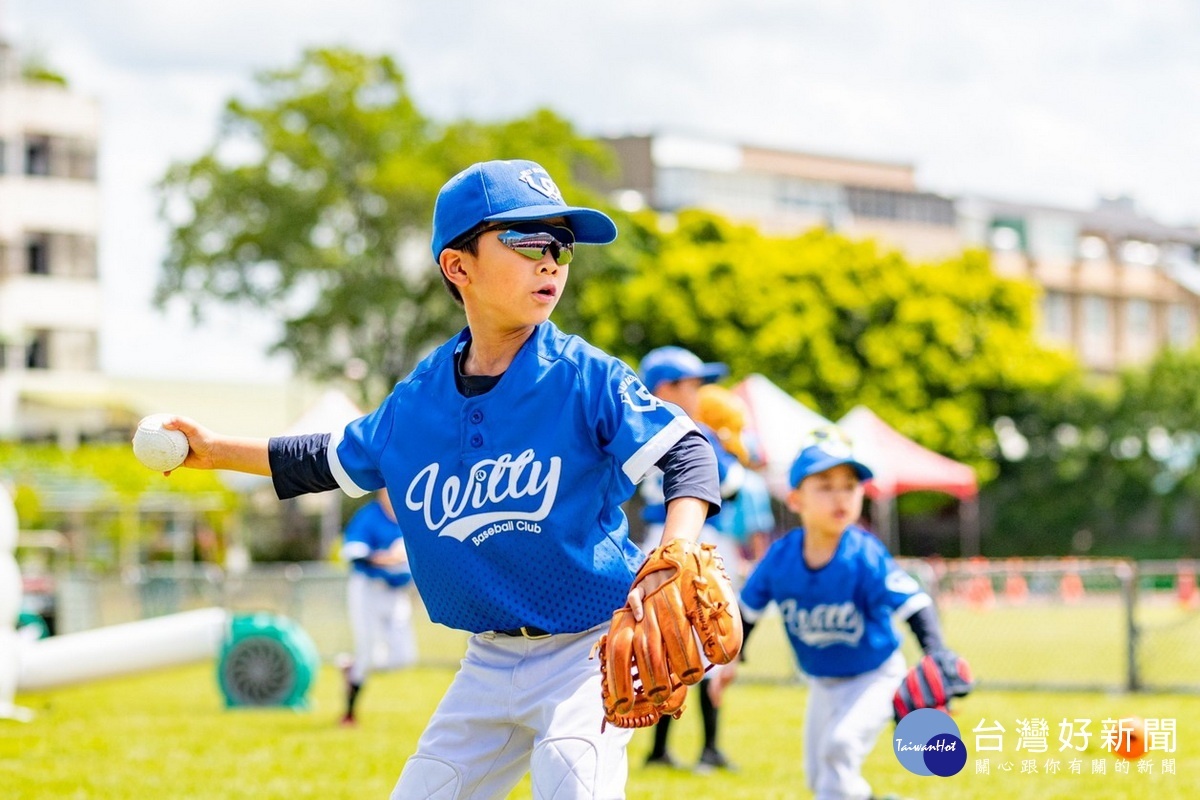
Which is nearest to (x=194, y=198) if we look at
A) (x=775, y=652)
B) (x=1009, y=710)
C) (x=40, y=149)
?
(x=40, y=149)

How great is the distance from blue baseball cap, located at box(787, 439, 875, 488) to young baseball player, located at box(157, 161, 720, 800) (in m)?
2.60

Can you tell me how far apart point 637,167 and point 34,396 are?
24193mm

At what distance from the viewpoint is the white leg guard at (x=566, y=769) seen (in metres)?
3.89

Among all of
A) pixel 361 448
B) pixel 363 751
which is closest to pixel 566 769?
pixel 361 448

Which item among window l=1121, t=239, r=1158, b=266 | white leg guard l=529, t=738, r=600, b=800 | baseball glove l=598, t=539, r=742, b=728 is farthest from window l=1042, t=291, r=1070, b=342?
baseball glove l=598, t=539, r=742, b=728

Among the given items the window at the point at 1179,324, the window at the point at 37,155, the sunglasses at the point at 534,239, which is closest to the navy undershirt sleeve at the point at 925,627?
the sunglasses at the point at 534,239

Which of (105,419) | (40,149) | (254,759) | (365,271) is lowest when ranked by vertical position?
(254,759)

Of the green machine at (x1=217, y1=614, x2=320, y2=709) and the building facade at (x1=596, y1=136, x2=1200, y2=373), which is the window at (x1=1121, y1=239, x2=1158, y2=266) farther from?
the green machine at (x1=217, y1=614, x2=320, y2=709)

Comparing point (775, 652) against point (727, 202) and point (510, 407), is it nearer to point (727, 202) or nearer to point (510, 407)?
point (510, 407)

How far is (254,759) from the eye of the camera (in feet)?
31.0

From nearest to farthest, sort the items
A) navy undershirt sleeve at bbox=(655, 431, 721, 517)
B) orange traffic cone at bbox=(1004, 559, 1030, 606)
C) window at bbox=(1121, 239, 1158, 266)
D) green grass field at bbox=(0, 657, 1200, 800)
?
→ navy undershirt sleeve at bbox=(655, 431, 721, 517) → green grass field at bbox=(0, 657, 1200, 800) → orange traffic cone at bbox=(1004, 559, 1030, 606) → window at bbox=(1121, 239, 1158, 266)

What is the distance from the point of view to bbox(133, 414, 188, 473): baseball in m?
4.26

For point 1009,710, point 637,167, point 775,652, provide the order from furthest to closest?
1. point 637,167
2. point 775,652
3. point 1009,710

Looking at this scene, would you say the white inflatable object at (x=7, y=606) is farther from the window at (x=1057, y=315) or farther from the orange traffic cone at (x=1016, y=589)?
the window at (x=1057, y=315)
